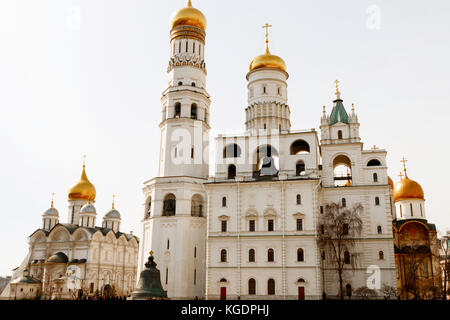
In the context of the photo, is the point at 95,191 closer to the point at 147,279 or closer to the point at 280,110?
the point at 280,110

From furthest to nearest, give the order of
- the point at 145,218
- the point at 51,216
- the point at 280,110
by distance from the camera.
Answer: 1. the point at 51,216
2. the point at 280,110
3. the point at 145,218

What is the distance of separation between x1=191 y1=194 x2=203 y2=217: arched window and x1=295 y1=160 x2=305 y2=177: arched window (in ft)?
31.4

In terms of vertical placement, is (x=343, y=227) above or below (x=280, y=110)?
below

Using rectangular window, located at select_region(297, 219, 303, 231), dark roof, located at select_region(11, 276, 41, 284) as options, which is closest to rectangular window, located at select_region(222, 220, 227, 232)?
rectangular window, located at select_region(297, 219, 303, 231)

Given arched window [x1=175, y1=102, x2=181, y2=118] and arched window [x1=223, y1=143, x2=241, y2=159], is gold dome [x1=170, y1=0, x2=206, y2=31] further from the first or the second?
arched window [x1=223, y1=143, x2=241, y2=159]

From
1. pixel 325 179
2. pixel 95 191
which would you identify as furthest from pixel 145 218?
pixel 95 191

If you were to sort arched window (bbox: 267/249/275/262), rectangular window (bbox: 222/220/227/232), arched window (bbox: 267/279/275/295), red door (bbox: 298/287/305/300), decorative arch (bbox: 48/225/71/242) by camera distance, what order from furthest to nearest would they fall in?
1. decorative arch (bbox: 48/225/71/242)
2. rectangular window (bbox: 222/220/227/232)
3. arched window (bbox: 267/249/275/262)
4. arched window (bbox: 267/279/275/295)
5. red door (bbox: 298/287/305/300)

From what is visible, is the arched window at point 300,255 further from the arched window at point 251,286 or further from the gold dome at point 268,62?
the gold dome at point 268,62

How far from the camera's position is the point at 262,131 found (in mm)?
44125

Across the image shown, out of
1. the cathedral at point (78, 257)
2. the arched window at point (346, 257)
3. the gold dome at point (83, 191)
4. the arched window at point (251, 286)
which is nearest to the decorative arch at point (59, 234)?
the cathedral at point (78, 257)

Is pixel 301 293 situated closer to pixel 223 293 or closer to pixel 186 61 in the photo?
pixel 223 293

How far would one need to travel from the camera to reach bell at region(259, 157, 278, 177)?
4277 centimetres

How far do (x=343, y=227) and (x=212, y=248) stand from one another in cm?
1133
